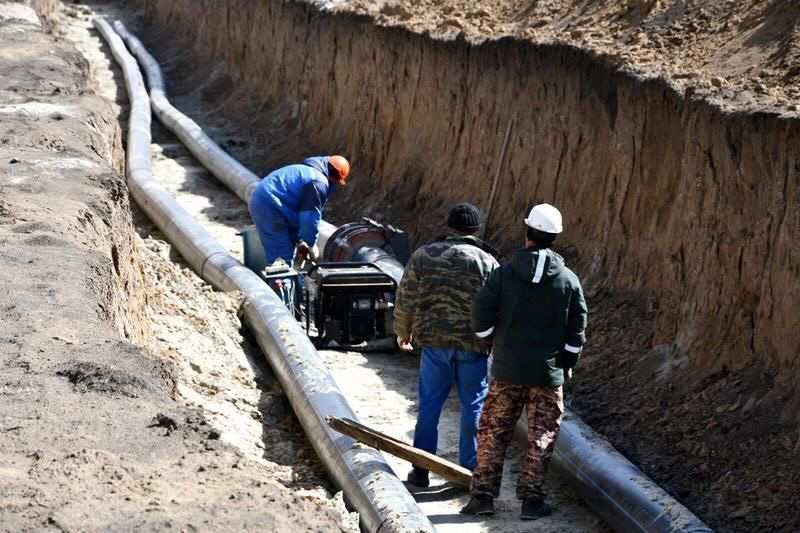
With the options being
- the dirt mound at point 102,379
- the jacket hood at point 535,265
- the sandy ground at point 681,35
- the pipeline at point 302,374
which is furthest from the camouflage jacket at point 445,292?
the dirt mound at point 102,379

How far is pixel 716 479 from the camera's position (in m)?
8.63

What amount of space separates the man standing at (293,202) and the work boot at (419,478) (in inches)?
142

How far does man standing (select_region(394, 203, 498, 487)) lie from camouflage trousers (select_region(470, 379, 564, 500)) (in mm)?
338

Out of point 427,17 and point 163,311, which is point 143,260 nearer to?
point 163,311

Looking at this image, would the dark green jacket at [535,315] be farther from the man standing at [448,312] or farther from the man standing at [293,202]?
the man standing at [293,202]

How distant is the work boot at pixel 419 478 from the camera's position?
9.04 metres

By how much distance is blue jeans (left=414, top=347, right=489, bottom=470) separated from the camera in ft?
29.0

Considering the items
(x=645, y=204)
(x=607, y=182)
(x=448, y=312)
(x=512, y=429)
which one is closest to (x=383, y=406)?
(x=448, y=312)

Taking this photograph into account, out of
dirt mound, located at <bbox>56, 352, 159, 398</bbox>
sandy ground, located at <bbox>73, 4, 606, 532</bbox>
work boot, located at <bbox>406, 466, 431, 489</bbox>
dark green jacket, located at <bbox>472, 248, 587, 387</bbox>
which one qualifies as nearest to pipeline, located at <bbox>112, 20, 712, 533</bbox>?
sandy ground, located at <bbox>73, 4, 606, 532</bbox>

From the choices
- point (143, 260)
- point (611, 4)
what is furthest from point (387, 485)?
point (611, 4)

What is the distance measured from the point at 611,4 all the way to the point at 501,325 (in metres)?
Result: 7.11

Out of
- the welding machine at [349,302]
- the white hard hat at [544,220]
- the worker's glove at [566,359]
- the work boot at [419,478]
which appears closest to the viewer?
the white hard hat at [544,220]

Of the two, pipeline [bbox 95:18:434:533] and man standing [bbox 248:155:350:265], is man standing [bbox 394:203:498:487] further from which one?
man standing [bbox 248:155:350:265]

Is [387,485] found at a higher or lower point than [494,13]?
lower
